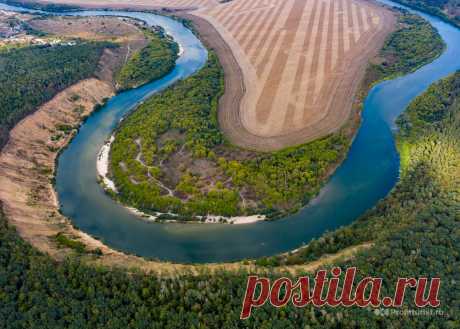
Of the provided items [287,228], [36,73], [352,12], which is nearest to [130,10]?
[36,73]

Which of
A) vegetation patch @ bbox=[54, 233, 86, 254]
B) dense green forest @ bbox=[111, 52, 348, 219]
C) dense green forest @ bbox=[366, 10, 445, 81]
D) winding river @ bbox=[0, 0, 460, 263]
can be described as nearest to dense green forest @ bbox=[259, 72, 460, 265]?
winding river @ bbox=[0, 0, 460, 263]

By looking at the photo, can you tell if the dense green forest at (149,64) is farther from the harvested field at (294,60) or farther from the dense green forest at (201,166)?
the harvested field at (294,60)

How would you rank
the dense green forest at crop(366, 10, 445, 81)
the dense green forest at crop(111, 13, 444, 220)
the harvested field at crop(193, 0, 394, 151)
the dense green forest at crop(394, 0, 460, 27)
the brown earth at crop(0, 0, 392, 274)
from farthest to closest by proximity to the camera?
1. the dense green forest at crop(394, 0, 460, 27)
2. the dense green forest at crop(366, 10, 445, 81)
3. the harvested field at crop(193, 0, 394, 151)
4. the dense green forest at crop(111, 13, 444, 220)
5. the brown earth at crop(0, 0, 392, 274)

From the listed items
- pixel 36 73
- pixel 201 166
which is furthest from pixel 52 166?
pixel 36 73

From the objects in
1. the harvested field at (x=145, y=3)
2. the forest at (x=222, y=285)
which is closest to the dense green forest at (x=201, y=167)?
the forest at (x=222, y=285)

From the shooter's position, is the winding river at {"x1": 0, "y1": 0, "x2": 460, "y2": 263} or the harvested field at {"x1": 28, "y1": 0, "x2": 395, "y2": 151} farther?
the harvested field at {"x1": 28, "y1": 0, "x2": 395, "y2": 151}

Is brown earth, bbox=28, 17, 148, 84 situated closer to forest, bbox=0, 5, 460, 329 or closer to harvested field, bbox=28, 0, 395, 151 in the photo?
harvested field, bbox=28, 0, 395, 151
